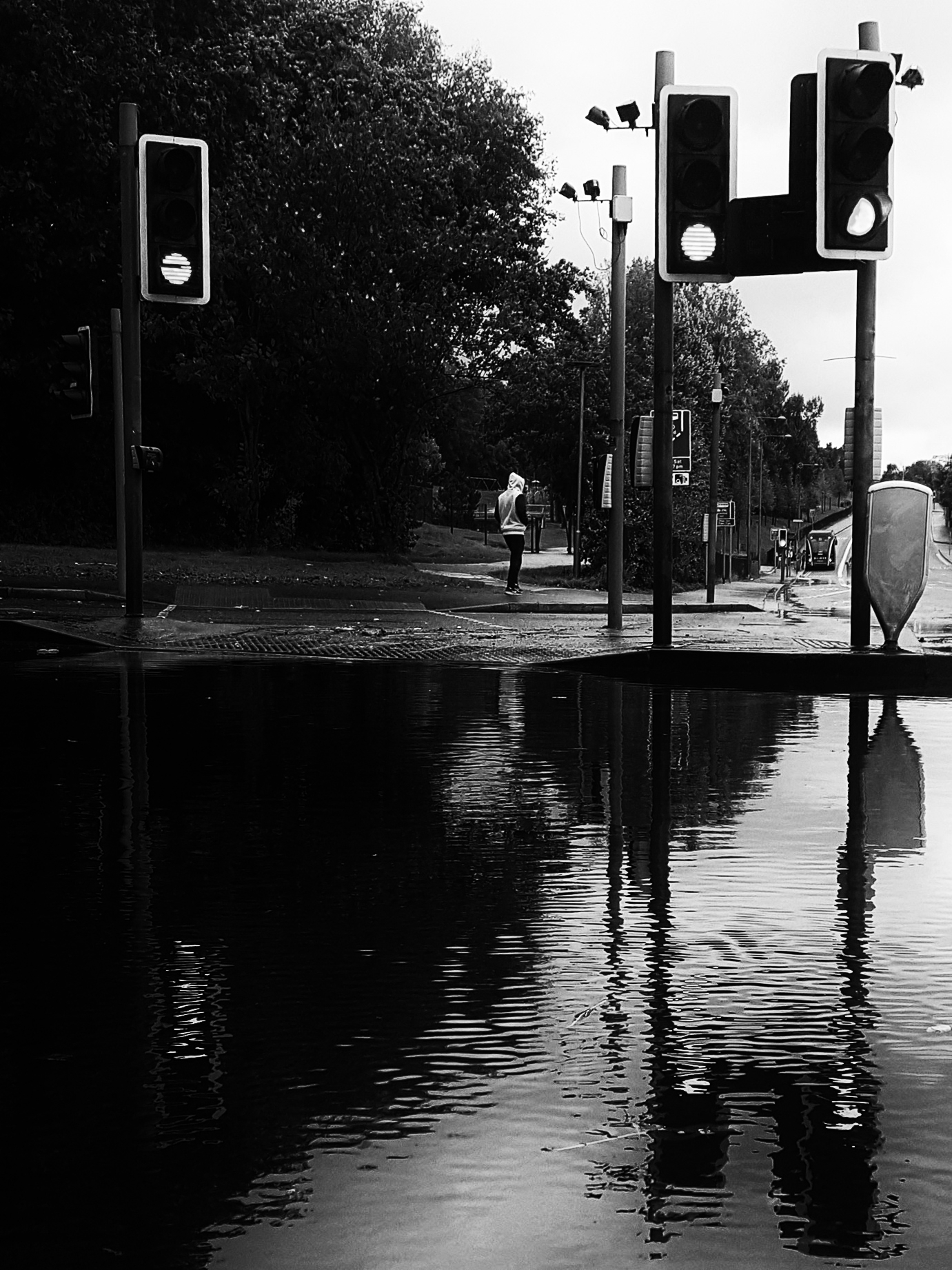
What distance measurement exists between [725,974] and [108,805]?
11.3 ft

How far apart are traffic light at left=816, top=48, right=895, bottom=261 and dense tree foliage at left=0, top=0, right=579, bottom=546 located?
27318 mm

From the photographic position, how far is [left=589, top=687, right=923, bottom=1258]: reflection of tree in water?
9.82 ft

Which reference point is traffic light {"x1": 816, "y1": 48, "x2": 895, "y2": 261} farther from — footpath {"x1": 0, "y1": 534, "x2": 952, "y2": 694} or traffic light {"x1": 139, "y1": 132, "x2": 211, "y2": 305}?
traffic light {"x1": 139, "y1": 132, "x2": 211, "y2": 305}

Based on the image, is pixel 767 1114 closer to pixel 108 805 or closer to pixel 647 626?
pixel 108 805

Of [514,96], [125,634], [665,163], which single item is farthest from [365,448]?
[665,163]

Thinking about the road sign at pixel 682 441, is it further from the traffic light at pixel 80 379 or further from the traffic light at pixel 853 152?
the traffic light at pixel 853 152

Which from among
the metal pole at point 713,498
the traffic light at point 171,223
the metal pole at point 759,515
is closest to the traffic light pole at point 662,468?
the traffic light at point 171,223

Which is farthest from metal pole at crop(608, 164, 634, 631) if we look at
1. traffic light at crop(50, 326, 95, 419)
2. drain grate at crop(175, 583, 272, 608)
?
traffic light at crop(50, 326, 95, 419)

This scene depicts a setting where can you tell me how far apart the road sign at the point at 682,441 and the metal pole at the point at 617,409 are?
942 centimetres

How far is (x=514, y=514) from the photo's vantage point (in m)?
28.2

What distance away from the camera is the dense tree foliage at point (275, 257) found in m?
40.0

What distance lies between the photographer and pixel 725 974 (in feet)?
15.1

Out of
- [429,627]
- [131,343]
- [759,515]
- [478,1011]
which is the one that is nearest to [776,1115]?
[478,1011]

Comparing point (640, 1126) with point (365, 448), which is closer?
point (640, 1126)
